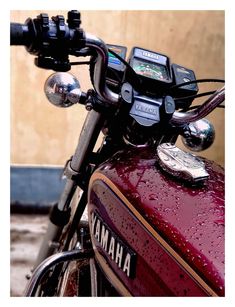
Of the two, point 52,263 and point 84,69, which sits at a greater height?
point 84,69

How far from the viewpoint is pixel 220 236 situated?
1.82ft

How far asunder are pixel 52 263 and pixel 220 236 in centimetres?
38

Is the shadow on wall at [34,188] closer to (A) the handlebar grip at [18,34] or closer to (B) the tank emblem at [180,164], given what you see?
(B) the tank emblem at [180,164]

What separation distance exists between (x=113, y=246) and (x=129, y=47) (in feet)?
6.14

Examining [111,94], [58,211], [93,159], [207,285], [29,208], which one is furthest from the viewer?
[29,208]

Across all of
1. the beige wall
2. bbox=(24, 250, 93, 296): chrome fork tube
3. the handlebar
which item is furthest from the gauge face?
the beige wall

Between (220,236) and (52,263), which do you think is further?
(52,263)

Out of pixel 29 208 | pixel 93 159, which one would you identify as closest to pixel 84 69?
pixel 93 159

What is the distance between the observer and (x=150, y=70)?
78 cm

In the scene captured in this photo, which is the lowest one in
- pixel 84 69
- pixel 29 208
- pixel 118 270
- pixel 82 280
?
pixel 29 208

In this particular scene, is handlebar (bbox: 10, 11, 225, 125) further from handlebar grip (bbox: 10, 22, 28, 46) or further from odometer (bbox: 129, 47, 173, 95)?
odometer (bbox: 129, 47, 173, 95)

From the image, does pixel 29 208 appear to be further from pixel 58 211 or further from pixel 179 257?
pixel 179 257

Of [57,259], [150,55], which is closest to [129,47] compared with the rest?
[150,55]

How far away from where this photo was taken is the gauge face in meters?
0.76
